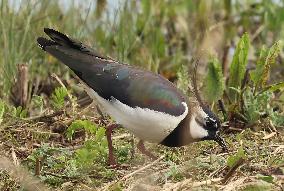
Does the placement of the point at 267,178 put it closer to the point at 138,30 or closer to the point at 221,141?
the point at 221,141

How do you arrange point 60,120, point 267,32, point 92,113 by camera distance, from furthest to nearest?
point 267,32 → point 92,113 → point 60,120

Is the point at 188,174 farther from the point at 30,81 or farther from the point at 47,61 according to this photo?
the point at 47,61

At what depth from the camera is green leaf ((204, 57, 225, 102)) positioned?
614cm

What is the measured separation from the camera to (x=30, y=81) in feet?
21.9

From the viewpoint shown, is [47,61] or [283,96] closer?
[283,96]

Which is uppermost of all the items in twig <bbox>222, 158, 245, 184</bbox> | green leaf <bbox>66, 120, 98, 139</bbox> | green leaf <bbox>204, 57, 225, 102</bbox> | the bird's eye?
green leaf <bbox>204, 57, 225, 102</bbox>

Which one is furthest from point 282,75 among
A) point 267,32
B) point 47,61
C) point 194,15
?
point 47,61

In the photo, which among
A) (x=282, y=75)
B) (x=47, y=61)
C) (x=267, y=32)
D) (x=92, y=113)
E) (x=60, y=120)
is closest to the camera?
(x=60, y=120)

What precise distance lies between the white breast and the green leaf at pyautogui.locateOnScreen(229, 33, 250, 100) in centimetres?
107

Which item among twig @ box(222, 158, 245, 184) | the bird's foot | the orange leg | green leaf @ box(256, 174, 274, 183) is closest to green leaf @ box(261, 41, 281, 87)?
the bird's foot

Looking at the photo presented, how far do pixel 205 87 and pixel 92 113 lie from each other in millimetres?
904

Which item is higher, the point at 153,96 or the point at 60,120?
the point at 153,96

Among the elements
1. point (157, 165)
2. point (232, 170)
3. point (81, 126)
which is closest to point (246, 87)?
point (157, 165)

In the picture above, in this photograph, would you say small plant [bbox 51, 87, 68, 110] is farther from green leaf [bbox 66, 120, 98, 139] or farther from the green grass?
green leaf [bbox 66, 120, 98, 139]
